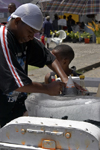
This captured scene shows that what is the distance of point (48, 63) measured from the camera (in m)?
2.79

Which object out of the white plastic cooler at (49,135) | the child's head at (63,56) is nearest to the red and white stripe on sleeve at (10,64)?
the white plastic cooler at (49,135)

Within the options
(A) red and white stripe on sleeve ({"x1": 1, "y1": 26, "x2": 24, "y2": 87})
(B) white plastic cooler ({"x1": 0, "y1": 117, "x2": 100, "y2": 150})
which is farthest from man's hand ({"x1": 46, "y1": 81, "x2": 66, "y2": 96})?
(B) white plastic cooler ({"x1": 0, "y1": 117, "x2": 100, "y2": 150})

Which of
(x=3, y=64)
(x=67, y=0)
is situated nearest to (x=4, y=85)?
(x=3, y=64)

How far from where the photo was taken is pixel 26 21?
84.8 inches

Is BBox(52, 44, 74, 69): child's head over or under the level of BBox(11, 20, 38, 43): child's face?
under

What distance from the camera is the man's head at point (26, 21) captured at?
2.14m

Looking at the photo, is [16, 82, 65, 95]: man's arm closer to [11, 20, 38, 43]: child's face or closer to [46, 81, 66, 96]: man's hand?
[46, 81, 66, 96]: man's hand

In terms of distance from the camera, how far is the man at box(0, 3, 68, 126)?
6.72ft

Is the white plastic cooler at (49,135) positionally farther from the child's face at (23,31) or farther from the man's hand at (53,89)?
the child's face at (23,31)

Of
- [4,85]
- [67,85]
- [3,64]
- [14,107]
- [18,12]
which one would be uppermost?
[18,12]

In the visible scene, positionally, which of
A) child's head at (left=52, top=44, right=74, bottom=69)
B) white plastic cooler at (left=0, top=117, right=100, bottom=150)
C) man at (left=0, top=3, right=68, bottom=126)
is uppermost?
man at (left=0, top=3, right=68, bottom=126)

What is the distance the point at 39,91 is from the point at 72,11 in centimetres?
302

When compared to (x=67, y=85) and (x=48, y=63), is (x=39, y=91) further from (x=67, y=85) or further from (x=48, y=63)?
(x=48, y=63)

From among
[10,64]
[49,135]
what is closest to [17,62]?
[10,64]
